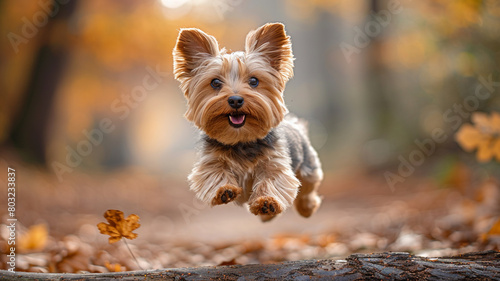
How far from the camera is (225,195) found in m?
3.44

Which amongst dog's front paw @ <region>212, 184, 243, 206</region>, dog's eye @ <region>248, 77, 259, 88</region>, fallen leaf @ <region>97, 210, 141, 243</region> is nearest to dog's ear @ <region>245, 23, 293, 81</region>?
dog's eye @ <region>248, 77, 259, 88</region>

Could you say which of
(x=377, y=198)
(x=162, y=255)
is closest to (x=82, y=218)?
(x=162, y=255)

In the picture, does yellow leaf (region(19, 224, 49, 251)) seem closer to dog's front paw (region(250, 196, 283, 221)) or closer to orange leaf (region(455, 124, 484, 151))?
dog's front paw (region(250, 196, 283, 221))

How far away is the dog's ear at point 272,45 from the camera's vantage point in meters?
3.82

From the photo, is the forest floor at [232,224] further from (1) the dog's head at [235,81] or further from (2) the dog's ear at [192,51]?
(2) the dog's ear at [192,51]

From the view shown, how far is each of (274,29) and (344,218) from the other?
22.4 ft

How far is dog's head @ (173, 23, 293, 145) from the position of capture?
3.63 metres

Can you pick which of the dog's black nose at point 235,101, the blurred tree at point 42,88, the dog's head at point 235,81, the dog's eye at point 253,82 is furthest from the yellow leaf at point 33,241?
the blurred tree at point 42,88

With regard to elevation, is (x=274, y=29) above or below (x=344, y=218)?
below

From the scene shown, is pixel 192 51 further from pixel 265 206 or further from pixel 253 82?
pixel 265 206

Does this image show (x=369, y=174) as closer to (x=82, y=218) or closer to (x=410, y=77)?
(x=410, y=77)

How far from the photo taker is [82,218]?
998 cm

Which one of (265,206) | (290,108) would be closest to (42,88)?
(290,108)

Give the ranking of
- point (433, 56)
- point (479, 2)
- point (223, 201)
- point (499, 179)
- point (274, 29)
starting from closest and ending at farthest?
1. point (223, 201)
2. point (274, 29)
3. point (479, 2)
4. point (499, 179)
5. point (433, 56)
